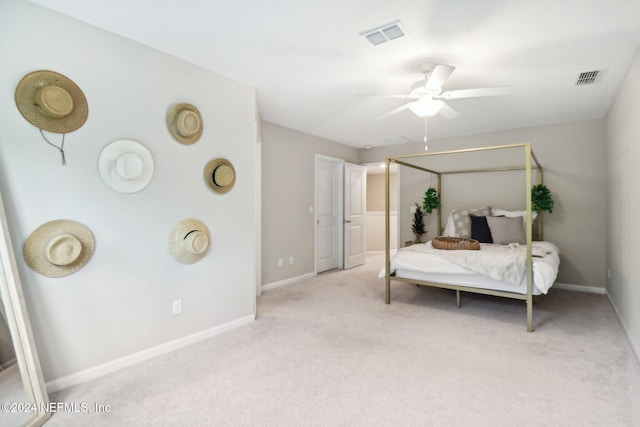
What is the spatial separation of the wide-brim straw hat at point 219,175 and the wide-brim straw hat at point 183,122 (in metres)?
0.28

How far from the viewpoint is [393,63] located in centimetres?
266

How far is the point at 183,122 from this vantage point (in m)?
2.56

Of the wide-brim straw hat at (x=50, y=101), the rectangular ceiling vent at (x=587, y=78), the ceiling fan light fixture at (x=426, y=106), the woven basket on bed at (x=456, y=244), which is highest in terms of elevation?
the rectangular ceiling vent at (x=587, y=78)

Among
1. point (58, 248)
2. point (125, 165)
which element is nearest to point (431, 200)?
point (125, 165)

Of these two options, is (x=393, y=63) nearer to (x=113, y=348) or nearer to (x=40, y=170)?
(x=40, y=170)

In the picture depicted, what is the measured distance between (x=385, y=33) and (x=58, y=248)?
2547 mm

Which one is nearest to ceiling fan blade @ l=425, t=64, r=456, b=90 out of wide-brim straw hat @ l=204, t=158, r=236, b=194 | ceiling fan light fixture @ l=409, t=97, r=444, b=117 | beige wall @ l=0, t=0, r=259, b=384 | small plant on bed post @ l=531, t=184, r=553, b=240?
ceiling fan light fixture @ l=409, t=97, r=444, b=117

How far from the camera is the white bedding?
306cm

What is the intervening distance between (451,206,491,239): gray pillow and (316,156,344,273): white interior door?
76.2 inches

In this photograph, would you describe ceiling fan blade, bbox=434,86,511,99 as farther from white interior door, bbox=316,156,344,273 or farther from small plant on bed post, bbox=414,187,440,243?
white interior door, bbox=316,156,344,273

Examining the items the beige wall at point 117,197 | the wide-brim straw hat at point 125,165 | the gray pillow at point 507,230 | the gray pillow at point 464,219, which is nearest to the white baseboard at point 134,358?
the beige wall at point 117,197

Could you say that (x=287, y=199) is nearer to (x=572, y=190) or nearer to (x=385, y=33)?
(x=385, y=33)

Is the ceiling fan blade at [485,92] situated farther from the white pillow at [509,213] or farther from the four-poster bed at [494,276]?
the white pillow at [509,213]

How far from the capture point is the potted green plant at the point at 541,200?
14.2 feet
